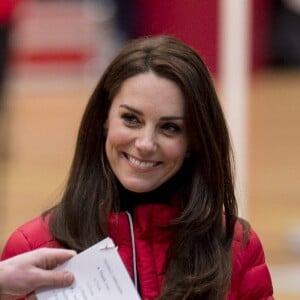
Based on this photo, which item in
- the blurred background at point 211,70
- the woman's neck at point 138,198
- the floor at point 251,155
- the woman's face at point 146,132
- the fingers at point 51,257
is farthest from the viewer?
the floor at point 251,155

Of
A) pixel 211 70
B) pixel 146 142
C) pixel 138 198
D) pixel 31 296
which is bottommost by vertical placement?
pixel 31 296

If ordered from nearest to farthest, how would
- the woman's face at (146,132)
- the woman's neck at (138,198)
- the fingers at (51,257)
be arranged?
1. the fingers at (51,257)
2. the woman's face at (146,132)
3. the woman's neck at (138,198)

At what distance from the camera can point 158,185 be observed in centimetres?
278

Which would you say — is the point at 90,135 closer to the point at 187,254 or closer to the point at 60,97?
the point at 187,254

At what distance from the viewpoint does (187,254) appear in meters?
2.78

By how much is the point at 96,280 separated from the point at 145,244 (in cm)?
16

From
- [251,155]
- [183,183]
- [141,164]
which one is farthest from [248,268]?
[251,155]

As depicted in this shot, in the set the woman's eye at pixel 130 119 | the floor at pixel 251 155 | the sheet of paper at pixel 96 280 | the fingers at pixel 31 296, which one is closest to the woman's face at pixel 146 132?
the woman's eye at pixel 130 119

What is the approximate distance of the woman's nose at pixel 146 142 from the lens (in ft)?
8.86

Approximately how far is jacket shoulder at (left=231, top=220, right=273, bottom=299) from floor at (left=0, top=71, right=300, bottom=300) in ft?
9.55

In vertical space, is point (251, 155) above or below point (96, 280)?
above

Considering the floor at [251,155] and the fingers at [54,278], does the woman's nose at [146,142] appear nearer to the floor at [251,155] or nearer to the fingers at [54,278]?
the fingers at [54,278]

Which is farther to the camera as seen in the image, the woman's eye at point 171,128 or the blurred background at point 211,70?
the blurred background at point 211,70

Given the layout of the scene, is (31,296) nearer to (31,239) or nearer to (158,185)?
(31,239)
